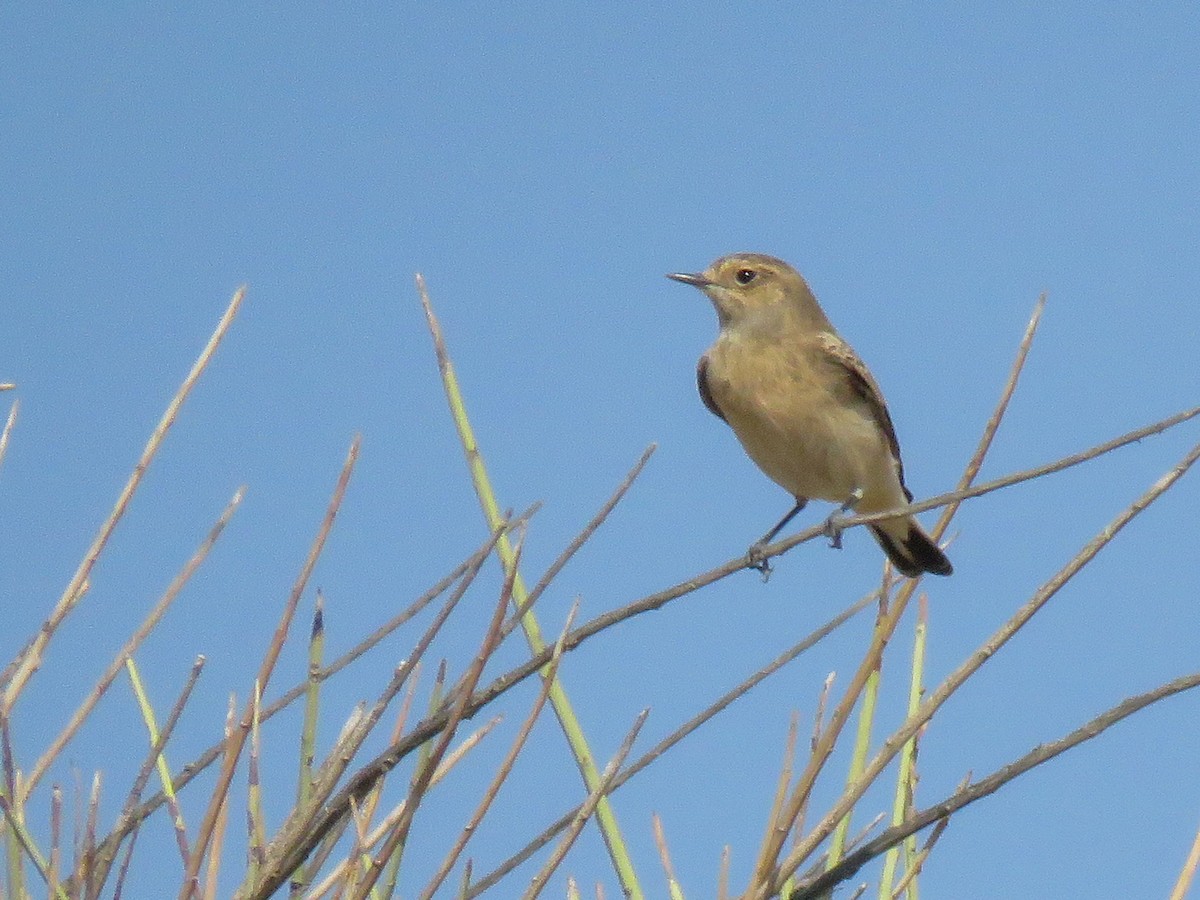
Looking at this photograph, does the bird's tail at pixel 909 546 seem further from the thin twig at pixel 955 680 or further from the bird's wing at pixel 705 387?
the thin twig at pixel 955 680

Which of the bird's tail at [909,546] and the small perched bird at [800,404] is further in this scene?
the bird's tail at [909,546]

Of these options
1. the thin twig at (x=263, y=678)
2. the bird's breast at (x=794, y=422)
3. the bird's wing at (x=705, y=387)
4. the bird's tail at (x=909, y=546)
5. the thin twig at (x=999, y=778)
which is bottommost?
the thin twig at (x=999, y=778)

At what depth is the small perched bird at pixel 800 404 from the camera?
6.29 metres

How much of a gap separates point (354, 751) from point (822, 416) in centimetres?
460

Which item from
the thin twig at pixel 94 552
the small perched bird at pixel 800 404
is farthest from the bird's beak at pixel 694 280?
the thin twig at pixel 94 552

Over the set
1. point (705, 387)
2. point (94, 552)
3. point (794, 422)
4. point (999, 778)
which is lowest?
point (999, 778)

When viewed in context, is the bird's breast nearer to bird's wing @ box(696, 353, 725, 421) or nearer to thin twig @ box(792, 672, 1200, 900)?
bird's wing @ box(696, 353, 725, 421)

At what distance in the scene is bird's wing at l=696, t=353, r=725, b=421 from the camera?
6.64 metres

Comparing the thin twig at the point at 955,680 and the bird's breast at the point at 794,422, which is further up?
the bird's breast at the point at 794,422

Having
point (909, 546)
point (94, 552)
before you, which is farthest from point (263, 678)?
point (909, 546)

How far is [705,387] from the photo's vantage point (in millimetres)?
6672

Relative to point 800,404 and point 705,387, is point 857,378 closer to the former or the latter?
point 800,404

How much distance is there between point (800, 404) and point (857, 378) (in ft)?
1.21

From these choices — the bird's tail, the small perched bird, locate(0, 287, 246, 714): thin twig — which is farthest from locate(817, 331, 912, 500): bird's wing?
locate(0, 287, 246, 714): thin twig
